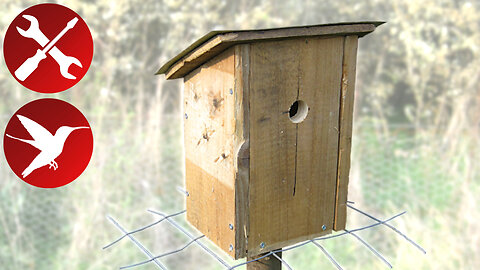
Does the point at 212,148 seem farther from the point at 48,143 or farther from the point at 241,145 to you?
the point at 48,143

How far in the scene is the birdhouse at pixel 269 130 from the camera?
112cm

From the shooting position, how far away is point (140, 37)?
3.35 meters

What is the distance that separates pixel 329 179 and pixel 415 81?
2312mm

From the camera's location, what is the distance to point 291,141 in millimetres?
1211

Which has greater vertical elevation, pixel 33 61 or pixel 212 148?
pixel 33 61

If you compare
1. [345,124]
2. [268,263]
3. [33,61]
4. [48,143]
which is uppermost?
[33,61]

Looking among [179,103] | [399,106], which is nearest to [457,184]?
[399,106]

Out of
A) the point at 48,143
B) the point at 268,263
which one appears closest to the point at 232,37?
the point at 268,263

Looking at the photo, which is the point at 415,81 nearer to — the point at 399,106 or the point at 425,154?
the point at 399,106

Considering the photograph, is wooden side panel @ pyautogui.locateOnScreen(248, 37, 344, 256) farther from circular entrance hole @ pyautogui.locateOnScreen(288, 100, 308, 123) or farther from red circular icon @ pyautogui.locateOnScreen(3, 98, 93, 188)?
red circular icon @ pyautogui.locateOnScreen(3, 98, 93, 188)

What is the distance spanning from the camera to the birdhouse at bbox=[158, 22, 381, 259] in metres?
1.12

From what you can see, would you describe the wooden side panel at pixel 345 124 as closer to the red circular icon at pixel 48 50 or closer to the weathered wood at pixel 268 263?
the weathered wood at pixel 268 263

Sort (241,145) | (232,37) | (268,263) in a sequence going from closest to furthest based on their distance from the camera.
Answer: (232,37)
(241,145)
(268,263)

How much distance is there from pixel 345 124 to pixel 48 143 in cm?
89
